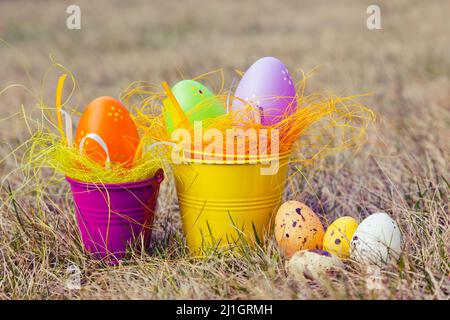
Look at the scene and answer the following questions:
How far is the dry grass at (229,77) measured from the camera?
6.40 feet

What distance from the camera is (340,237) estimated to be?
2.02 meters

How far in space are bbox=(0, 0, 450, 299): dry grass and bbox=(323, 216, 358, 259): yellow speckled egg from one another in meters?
0.12

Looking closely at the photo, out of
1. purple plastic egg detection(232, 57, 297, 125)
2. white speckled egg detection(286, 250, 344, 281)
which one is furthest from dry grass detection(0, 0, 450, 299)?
purple plastic egg detection(232, 57, 297, 125)

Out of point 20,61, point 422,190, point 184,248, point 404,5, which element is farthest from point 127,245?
point 404,5

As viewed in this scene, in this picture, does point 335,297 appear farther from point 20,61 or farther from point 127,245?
point 20,61

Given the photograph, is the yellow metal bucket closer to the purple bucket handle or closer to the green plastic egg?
the purple bucket handle

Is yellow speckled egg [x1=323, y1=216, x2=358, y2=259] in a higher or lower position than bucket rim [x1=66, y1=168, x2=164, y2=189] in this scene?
lower

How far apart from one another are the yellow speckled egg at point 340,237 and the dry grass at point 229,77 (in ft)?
0.40

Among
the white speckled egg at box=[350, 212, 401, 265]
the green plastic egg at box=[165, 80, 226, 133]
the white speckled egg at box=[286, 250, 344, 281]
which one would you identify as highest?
the green plastic egg at box=[165, 80, 226, 133]

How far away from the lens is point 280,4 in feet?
29.7

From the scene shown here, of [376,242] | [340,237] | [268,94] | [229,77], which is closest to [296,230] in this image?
[340,237]

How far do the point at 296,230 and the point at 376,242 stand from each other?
0.86 ft

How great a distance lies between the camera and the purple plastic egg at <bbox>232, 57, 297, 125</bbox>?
218 centimetres

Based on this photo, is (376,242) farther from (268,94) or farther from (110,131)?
(110,131)
